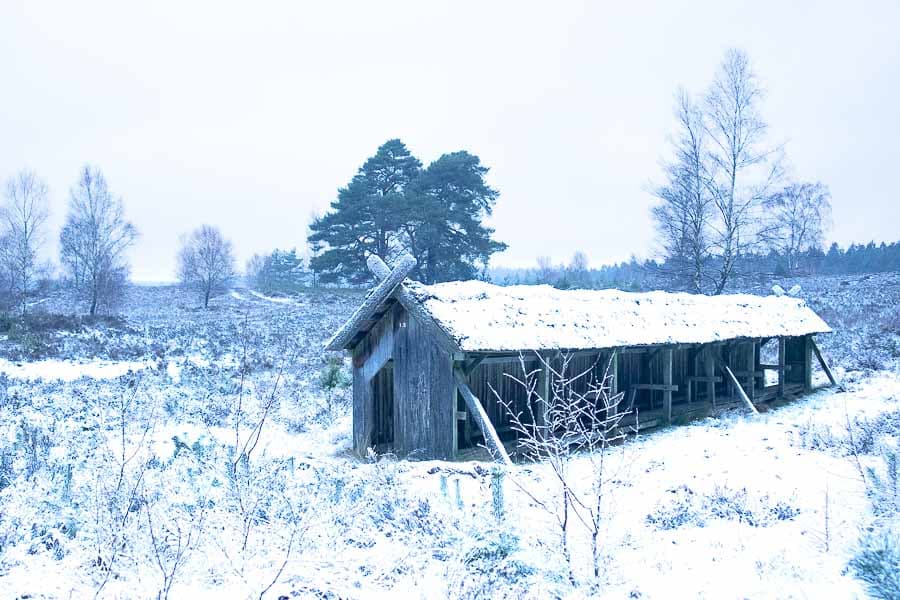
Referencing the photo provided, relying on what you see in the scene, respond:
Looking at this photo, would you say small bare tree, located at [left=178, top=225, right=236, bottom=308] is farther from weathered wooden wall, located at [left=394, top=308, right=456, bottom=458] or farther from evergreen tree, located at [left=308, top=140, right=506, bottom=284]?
weathered wooden wall, located at [left=394, top=308, right=456, bottom=458]

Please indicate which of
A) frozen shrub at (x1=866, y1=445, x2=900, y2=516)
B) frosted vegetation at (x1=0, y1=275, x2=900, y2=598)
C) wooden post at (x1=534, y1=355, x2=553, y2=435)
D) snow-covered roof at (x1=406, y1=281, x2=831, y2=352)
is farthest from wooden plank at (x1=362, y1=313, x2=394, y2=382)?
frozen shrub at (x1=866, y1=445, x2=900, y2=516)

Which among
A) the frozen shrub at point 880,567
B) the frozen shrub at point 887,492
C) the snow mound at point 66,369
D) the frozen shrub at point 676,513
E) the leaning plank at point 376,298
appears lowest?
the frozen shrub at point 676,513

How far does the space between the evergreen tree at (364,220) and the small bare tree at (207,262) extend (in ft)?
73.5

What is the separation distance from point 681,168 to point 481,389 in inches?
587

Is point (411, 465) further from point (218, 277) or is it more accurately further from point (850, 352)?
point (218, 277)

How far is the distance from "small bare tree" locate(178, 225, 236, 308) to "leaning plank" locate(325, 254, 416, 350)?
151 ft

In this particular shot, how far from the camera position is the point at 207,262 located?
189 ft

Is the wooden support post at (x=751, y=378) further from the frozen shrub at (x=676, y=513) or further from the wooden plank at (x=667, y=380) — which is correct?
the frozen shrub at (x=676, y=513)

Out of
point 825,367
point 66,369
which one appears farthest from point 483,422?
point 66,369

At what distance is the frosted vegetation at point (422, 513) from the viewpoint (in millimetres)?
4840

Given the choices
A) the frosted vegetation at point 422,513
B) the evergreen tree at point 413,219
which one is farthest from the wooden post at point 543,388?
the evergreen tree at point 413,219

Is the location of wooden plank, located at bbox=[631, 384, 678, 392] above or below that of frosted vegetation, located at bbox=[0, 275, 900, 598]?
above

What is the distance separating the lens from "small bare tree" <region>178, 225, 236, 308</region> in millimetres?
58062

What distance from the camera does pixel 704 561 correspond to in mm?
5195
